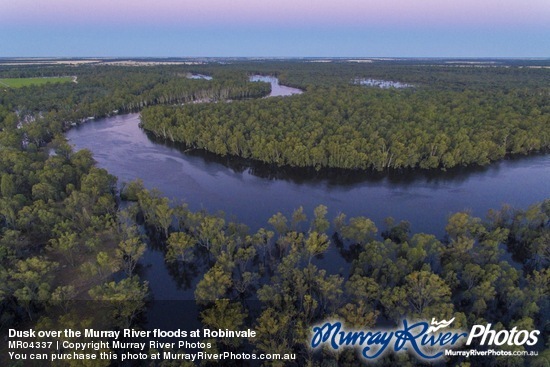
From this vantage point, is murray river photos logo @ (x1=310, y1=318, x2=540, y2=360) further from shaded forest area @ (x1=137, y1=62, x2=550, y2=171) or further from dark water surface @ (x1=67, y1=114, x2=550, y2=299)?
shaded forest area @ (x1=137, y1=62, x2=550, y2=171)

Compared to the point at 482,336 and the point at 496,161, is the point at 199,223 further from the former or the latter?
the point at 496,161

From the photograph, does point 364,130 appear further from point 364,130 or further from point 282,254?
point 282,254

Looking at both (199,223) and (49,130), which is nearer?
(199,223)

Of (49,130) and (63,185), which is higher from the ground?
(49,130)

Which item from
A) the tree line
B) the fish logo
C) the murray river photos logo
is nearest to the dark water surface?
the tree line

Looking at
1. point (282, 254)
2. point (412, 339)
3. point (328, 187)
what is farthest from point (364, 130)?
point (412, 339)

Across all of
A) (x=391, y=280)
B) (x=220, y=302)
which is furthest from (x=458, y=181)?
(x=220, y=302)
